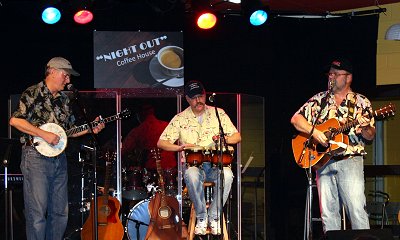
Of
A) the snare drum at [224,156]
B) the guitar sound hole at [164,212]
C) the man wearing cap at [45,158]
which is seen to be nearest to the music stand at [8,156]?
the man wearing cap at [45,158]

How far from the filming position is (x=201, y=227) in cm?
939

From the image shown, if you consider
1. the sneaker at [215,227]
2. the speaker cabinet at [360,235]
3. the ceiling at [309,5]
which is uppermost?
the ceiling at [309,5]

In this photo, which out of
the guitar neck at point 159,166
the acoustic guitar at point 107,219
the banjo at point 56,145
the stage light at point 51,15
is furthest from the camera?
the stage light at point 51,15

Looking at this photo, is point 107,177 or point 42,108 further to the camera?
point 107,177

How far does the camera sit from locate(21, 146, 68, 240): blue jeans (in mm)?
8406

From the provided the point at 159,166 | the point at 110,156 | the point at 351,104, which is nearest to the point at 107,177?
the point at 110,156

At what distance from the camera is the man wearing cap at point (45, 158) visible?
841cm

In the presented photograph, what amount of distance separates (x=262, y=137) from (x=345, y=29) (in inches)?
109

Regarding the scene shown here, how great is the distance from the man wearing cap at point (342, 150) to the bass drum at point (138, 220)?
270 cm

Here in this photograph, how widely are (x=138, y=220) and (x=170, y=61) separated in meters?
3.20

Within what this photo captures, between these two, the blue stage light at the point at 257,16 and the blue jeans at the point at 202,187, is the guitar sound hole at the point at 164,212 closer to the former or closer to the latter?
the blue jeans at the point at 202,187

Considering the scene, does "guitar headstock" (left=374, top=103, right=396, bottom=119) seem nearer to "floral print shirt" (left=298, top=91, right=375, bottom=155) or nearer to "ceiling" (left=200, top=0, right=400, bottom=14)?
"floral print shirt" (left=298, top=91, right=375, bottom=155)

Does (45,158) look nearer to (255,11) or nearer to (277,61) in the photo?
(255,11)

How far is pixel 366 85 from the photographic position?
41.1 feet
